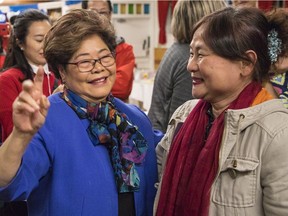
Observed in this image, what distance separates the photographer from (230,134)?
1.30m

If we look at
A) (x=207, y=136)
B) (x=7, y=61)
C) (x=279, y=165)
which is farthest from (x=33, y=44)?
(x=279, y=165)

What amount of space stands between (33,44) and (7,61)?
0.17 m

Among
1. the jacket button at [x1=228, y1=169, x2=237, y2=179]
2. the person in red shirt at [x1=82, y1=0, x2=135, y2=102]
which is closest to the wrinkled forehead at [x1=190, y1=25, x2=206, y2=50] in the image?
the jacket button at [x1=228, y1=169, x2=237, y2=179]

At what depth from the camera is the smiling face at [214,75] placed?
1360mm

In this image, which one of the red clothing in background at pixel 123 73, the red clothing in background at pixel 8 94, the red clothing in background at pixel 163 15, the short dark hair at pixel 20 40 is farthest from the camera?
the red clothing in background at pixel 163 15

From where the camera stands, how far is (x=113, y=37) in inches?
58.3

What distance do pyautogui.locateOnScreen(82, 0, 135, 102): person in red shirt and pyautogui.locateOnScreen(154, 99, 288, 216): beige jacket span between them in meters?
1.48

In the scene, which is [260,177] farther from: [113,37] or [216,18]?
[113,37]

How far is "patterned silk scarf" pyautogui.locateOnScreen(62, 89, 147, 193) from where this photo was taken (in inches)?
55.0

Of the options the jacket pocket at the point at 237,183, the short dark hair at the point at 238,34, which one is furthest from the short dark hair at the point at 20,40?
the jacket pocket at the point at 237,183

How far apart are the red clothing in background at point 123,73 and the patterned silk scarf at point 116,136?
1.23 meters

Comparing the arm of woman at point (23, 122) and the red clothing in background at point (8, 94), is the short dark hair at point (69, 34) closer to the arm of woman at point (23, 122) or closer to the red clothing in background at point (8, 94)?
the arm of woman at point (23, 122)

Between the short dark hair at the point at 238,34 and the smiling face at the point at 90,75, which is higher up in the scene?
the short dark hair at the point at 238,34

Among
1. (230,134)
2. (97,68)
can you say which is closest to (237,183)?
(230,134)
